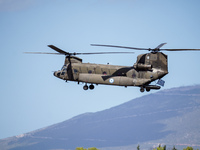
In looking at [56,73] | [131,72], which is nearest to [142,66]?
[131,72]

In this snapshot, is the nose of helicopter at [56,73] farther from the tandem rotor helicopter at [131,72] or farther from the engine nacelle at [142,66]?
the engine nacelle at [142,66]

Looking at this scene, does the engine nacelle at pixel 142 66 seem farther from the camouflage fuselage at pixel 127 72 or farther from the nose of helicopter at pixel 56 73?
the nose of helicopter at pixel 56 73

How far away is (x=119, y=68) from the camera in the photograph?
259ft

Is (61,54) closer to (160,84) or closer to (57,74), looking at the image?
(57,74)

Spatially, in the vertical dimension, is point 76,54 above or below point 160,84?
above

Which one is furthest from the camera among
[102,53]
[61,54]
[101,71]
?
[61,54]

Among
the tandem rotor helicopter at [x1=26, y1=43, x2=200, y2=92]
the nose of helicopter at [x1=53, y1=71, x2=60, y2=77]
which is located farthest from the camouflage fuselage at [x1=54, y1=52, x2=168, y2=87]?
the nose of helicopter at [x1=53, y1=71, x2=60, y2=77]

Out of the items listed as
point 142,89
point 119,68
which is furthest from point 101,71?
point 142,89

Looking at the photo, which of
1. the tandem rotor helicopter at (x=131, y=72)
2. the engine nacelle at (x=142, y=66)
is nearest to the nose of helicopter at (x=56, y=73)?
the tandem rotor helicopter at (x=131, y=72)

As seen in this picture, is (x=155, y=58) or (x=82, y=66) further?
(x=82, y=66)

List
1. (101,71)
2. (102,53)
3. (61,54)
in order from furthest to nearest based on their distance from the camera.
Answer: (61,54), (101,71), (102,53)

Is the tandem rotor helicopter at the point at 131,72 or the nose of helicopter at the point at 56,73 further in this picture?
the nose of helicopter at the point at 56,73

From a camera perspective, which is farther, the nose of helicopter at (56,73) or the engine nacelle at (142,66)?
the nose of helicopter at (56,73)

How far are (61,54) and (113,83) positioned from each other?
13056 millimetres
